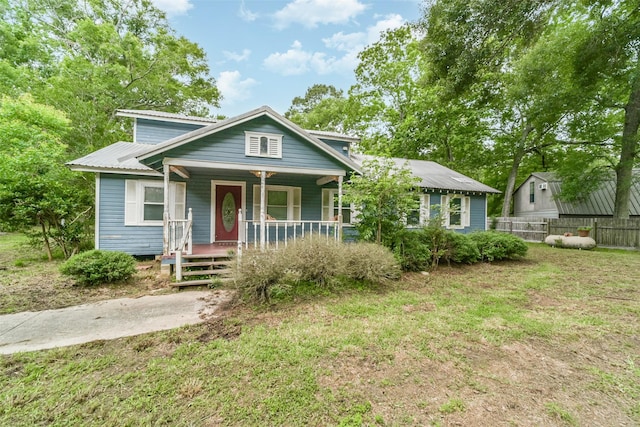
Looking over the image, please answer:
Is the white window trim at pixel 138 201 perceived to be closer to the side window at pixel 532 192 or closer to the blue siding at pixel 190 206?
Result: the blue siding at pixel 190 206

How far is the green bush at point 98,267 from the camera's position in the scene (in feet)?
18.2

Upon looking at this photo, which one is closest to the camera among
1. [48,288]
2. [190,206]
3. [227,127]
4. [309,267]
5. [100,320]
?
[100,320]

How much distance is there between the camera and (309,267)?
17.8ft

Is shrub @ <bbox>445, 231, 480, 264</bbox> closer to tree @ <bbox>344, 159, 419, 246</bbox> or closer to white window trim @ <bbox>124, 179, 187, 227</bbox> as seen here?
tree @ <bbox>344, 159, 419, 246</bbox>

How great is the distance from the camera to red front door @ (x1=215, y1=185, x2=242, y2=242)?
923cm

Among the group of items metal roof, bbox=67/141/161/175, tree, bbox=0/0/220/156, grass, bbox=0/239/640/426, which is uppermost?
tree, bbox=0/0/220/156

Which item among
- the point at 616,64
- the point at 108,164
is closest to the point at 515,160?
the point at 616,64

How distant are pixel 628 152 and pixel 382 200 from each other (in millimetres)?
15052

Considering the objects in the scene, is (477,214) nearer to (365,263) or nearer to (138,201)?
(365,263)

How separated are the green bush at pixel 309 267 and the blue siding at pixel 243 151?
9.72ft

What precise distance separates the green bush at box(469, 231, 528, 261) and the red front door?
8510 mm

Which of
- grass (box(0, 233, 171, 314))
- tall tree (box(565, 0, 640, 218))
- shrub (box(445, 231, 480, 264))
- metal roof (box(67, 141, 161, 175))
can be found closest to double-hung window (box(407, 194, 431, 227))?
shrub (box(445, 231, 480, 264))

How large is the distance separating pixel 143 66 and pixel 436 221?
19365 mm

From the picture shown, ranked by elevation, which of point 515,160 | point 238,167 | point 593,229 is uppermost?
point 515,160
